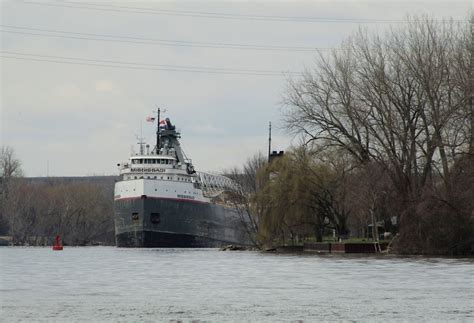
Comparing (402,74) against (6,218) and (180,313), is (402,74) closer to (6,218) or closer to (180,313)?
(180,313)

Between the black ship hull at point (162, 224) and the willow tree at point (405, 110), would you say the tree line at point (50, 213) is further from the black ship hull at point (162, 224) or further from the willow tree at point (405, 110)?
the willow tree at point (405, 110)

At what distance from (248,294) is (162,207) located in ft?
261

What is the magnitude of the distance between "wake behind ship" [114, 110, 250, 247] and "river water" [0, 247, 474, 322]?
2508 inches

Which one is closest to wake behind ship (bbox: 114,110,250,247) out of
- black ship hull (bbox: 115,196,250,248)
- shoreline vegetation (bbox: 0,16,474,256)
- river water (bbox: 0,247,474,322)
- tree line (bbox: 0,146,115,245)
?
black ship hull (bbox: 115,196,250,248)

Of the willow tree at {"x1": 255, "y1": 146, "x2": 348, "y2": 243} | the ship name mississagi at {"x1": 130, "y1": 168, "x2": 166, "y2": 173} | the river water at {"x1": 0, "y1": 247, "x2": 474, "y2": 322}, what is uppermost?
the ship name mississagi at {"x1": 130, "y1": 168, "x2": 166, "y2": 173}

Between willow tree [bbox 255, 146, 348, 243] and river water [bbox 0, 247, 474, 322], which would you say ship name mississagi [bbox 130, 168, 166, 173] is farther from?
river water [bbox 0, 247, 474, 322]

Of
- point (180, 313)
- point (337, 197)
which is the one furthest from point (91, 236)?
point (180, 313)

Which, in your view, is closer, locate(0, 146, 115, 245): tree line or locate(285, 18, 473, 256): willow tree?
locate(285, 18, 473, 256): willow tree

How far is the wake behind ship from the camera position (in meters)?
112

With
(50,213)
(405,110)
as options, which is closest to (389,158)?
(405,110)

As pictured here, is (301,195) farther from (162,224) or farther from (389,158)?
(162,224)

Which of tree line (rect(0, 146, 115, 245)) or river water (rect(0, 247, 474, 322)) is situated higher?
tree line (rect(0, 146, 115, 245))

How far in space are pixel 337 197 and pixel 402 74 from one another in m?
15.2

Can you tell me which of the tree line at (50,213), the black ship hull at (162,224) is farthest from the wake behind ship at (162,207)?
the tree line at (50,213)
